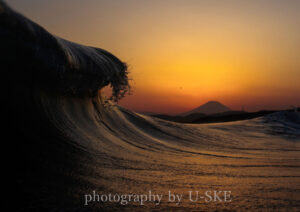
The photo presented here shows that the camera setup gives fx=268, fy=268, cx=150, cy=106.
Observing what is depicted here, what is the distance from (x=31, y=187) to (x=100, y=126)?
1.74 metres

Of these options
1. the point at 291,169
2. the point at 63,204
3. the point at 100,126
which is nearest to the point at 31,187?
the point at 63,204

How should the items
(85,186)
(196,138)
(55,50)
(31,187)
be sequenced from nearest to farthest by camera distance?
1. (31,187)
2. (85,186)
3. (55,50)
4. (196,138)

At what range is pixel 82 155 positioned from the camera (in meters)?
2.11

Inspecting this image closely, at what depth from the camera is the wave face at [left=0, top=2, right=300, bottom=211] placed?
1439mm

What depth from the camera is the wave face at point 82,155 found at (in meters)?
1.44

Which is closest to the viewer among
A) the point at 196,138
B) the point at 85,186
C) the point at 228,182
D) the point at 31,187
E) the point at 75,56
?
the point at 31,187

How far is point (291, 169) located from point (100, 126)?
200cm

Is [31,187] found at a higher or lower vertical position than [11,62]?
lower

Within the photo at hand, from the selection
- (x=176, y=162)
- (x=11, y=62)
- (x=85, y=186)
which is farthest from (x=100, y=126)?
(x=85, y=186)

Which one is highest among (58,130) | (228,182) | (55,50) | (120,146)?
(55,50)

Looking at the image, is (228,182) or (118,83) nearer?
(228,182)

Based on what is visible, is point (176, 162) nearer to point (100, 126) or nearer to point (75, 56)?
point (100, 126)

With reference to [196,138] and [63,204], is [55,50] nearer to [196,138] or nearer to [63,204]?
[63,204]

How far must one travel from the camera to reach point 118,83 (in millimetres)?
3381
